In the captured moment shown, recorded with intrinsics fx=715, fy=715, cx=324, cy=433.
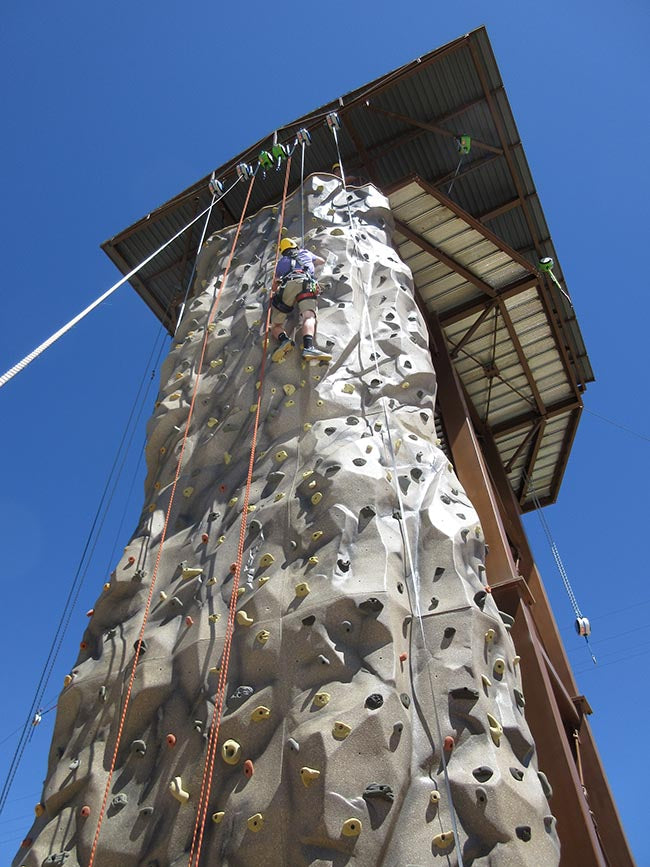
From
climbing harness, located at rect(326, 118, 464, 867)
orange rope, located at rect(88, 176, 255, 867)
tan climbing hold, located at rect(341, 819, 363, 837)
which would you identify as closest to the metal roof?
orange rope, located at rect(88, 176, 255, 867)

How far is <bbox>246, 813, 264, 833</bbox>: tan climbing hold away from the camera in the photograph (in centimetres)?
461

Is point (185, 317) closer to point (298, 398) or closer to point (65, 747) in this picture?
point (298, 398)

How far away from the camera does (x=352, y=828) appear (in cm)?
436

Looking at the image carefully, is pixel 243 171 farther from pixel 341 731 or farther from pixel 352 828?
pixel 352 828

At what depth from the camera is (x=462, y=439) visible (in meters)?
9.91

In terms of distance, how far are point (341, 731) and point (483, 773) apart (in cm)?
96

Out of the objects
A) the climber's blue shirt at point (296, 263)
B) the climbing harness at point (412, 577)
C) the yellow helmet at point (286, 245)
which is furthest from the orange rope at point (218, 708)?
the yellow helmet at point (286, 245)

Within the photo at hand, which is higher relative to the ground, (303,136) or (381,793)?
(303,136)

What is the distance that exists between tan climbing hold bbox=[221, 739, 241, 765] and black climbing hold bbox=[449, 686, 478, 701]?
1580 mm

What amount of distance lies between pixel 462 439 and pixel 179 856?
6464 mm

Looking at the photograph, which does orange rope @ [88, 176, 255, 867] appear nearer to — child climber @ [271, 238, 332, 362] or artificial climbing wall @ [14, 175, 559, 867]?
artificial climbing wall @ [14, 175, 559, 867]

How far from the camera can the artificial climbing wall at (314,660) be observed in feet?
15.0

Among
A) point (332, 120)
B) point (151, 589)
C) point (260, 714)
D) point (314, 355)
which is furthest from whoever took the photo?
point (332, 120)

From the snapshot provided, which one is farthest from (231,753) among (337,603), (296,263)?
(296,263)
